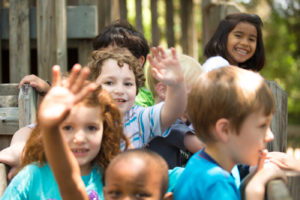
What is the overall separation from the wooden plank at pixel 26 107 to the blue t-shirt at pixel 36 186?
2.43 ft

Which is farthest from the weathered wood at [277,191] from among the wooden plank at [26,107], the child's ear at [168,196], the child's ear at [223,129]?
the wooden plank at [26,107]

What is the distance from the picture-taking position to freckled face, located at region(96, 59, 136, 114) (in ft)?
8.10

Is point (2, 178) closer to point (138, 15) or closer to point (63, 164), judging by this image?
point (63, 164)

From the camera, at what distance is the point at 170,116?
2.18 metres

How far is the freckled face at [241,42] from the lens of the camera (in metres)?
3.93

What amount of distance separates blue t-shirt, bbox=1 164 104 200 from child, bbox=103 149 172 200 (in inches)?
10.4

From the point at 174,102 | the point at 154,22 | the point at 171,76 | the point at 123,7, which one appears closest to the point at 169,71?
the point at 171,76

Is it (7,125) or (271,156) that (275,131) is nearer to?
(271,156)

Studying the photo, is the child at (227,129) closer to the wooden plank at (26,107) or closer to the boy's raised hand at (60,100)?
the boy's raised hand at (60,100)

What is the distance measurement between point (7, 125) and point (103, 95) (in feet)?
3.59

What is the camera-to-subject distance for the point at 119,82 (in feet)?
8.21

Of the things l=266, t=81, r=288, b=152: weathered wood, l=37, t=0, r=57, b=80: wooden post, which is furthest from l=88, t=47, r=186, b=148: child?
l=37, t=0, r=57, b=80: wooden post

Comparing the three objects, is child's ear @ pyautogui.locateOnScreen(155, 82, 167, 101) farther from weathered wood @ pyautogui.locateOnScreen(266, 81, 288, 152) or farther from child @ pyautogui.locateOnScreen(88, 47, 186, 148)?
weathered wood @ pyautogui.locateOnScreen(266, 81, 288, 152)

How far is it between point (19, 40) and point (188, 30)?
2.32 metres
